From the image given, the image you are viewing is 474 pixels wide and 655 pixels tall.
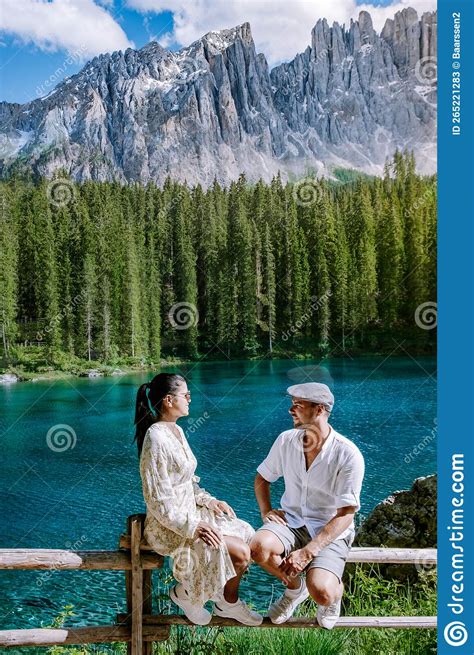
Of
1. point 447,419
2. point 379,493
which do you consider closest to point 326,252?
point 379,493

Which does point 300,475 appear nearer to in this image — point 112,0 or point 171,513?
point 171,513

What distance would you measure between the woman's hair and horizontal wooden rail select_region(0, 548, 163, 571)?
1.31 ft

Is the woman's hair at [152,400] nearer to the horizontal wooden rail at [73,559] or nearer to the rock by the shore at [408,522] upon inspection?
the horizontal wooden rail at [73,559]

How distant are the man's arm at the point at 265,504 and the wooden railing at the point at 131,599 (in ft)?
1.05

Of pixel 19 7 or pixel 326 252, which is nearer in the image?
pixel 19 7

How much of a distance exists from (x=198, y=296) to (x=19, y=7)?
17945 millimetres

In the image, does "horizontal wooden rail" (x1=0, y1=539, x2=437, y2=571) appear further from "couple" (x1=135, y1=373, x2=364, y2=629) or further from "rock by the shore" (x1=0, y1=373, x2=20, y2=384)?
"rock by the shore" (x1=0, y1=373, x2=20, y2=384)

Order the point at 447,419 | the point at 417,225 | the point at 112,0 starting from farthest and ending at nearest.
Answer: the point at 417,225
the point at 112,0
the point at 447,419

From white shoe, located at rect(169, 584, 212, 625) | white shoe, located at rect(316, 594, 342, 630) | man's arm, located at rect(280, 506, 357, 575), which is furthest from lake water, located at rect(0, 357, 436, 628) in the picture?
white shoe, located at rect(169, 584, 212, 625)

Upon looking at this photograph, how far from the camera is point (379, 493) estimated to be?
10969 millimetres

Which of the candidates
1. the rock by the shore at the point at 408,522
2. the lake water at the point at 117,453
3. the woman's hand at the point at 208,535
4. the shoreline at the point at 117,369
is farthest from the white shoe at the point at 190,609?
the shoreline at the point at 117,369

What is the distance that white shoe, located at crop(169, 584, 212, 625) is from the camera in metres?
2.41

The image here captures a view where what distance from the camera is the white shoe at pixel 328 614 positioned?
2.42 meters

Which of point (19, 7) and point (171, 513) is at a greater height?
point (19, 7)
